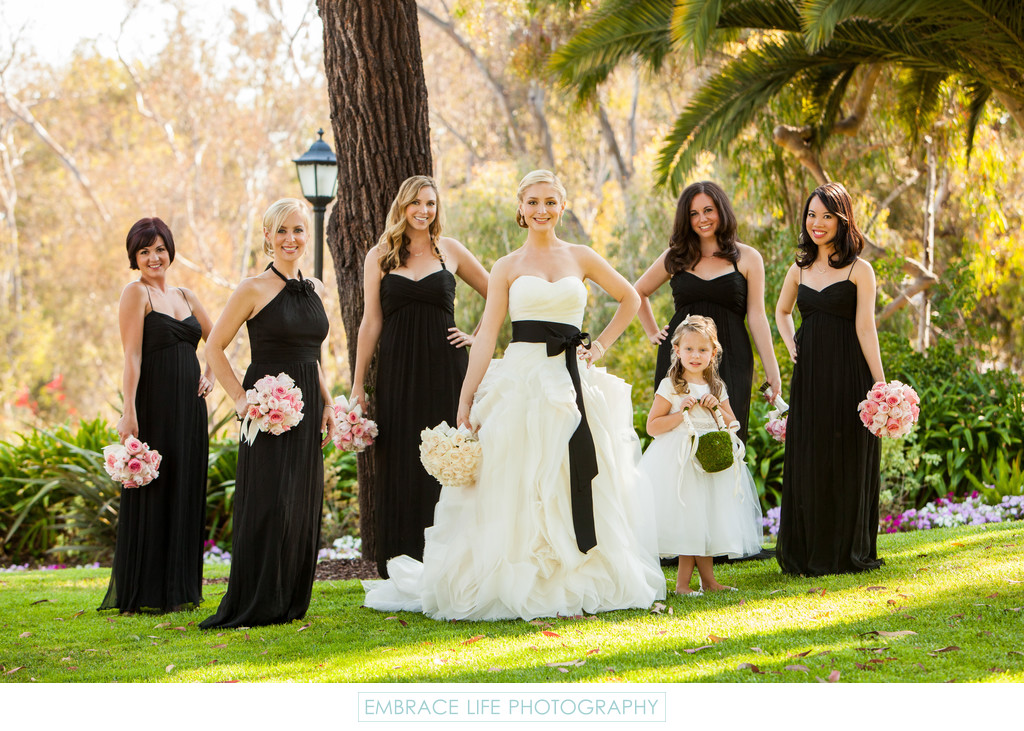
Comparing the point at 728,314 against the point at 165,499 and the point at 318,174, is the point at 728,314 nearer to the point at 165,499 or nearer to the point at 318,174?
the point at 165,499

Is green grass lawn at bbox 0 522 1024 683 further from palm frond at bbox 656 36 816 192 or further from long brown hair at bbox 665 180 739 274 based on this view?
palm frond at bbox 656 36 816 192

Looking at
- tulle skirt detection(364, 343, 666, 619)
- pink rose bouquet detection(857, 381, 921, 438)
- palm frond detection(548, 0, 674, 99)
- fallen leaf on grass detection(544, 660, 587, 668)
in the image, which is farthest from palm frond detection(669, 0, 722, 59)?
fallen leaf on grass detection(544, 660, 587, 668)

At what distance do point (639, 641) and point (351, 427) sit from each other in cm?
236

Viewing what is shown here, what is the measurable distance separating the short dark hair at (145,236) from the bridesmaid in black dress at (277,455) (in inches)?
38.0

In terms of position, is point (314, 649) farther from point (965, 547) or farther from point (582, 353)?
point (965, 547)

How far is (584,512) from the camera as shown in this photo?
16.6 ft

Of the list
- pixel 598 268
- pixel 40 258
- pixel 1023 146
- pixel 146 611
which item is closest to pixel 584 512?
pixel 598 268

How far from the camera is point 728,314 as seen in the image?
21.1ft

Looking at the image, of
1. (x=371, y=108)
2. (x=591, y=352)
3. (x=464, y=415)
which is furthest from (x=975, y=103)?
(x=464, y=415)

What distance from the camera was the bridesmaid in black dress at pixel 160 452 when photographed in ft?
19.5

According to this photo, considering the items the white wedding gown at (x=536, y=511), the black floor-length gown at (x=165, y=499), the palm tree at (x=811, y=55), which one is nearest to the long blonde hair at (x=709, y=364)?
the white wedding gown at (x=536, y=511)

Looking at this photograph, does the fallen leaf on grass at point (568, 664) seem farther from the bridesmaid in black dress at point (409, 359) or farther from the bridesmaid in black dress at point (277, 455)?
the bridesmaid in black dress at point (409, 359)

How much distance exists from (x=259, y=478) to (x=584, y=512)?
1783 millimetres
